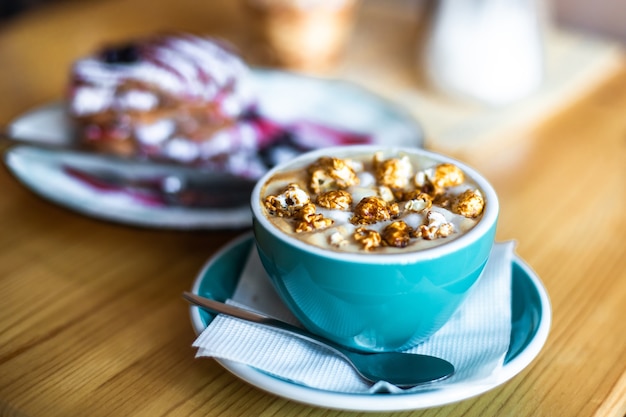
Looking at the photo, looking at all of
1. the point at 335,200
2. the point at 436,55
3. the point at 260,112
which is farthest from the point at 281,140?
the point at 335,200

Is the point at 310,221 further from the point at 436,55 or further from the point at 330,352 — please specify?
the point at 436,55

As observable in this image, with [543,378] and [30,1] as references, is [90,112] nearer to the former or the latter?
[543,378]

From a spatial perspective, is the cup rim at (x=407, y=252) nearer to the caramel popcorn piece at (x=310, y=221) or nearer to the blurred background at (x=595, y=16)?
the caramel popcorn piece at (x=310, y=221)

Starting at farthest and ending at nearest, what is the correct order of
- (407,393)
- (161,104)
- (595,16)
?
(595,16)
(161,104)
(407,393)

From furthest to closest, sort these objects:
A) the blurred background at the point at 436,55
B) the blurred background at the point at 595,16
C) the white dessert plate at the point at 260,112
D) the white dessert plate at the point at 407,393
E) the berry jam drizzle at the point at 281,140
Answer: the blurred background at the point at 595,16 → the blurred background at the point at 436,55 → the berry jam drizzle at the point at 281,140 → the white dessert plate at the point at 260,112 → the white dessert plate at the point at 407,393

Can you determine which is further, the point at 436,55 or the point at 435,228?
the point at 436,55

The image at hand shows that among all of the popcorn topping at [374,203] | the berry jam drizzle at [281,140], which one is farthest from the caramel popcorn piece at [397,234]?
the berry jam drizzle at [281,140]

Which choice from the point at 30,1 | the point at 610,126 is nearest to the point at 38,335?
the point at 610,126
